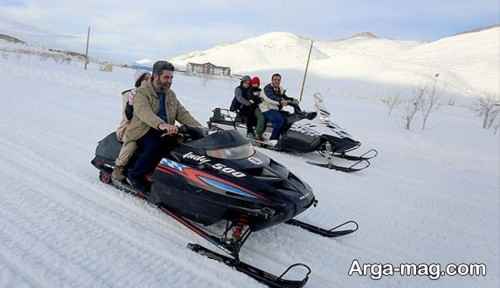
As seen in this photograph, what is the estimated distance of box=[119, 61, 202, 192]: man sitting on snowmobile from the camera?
3.76 metres

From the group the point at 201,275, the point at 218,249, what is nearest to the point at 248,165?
the point at 218,249

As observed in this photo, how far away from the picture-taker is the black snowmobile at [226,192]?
308 cm

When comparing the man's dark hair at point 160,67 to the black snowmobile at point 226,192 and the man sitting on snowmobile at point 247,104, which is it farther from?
the man sitting on snowmobile at point 247,104

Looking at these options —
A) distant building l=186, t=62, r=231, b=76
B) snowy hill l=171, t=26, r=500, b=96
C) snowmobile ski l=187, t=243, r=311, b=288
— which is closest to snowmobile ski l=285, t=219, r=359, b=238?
snowmobile ski l=187, t=243, r=311, b=288

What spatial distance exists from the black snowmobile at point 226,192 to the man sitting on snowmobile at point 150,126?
17cm

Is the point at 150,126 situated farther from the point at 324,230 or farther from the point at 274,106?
the point at 274,106

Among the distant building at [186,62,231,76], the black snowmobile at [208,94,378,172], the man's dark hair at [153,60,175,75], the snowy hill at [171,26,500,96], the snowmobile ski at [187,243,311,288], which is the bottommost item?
the snowmobile ski at [187,243,311,288]

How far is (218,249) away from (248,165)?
76 cm

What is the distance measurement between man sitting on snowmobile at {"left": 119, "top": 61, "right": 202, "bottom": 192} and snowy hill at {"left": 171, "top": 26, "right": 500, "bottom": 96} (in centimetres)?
3276

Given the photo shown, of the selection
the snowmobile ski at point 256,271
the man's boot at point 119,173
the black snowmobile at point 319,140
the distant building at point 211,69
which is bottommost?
the snowmobile ski at point 256,271

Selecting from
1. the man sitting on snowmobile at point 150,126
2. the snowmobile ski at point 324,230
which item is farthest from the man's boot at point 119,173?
the snowmobile ski at point 324,230

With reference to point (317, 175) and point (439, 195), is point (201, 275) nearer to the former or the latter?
point (317, 175)

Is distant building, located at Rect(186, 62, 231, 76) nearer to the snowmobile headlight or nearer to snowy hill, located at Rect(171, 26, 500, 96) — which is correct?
snowy hill, located at Rect(171, 26, 500, 96)

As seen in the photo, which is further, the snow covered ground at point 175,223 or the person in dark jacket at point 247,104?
the person in dark jacket at point 247,104
